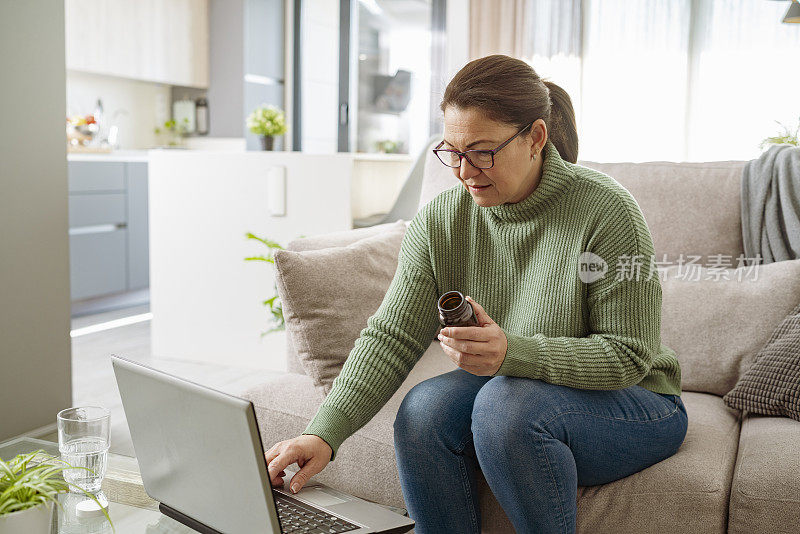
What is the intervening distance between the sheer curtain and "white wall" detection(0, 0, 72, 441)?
388 centimetres

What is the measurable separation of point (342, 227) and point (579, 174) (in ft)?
6.65

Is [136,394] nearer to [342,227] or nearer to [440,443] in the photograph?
[440,443]

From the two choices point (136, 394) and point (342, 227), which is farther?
point (342, 227)

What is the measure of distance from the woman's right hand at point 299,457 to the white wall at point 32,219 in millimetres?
1435

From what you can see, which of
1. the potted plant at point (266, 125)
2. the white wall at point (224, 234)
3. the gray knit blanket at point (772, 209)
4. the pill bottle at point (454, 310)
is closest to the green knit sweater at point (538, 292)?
the pill bottle at point (454, 310)

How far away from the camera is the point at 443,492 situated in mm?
1282

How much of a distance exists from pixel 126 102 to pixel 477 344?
4.90 m

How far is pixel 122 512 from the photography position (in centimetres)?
111

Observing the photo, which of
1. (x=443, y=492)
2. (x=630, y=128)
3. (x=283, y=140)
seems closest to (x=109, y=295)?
(x=283, y=140)

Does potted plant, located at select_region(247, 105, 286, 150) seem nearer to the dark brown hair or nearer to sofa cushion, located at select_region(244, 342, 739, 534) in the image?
sofa cushion, located at select_region(244, 342, 739, 534)

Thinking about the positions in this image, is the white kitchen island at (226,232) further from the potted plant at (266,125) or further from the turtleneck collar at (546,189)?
the turtleneck collar at (546,189)

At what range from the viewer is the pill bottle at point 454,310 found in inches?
44.4

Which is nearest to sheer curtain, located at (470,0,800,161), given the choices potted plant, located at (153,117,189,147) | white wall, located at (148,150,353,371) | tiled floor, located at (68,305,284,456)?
potted plant, located at (153,117,189,147)

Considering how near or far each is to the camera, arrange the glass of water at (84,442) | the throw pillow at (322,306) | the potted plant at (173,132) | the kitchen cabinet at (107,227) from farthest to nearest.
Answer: the potted plant at (173,132), the kitchen cabinet at (107,227), the throw pillow at (322,306), the glass of water at (84,442)
